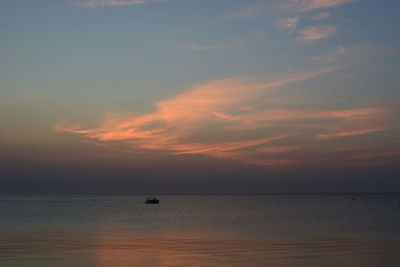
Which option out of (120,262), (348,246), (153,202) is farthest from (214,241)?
(153,202)

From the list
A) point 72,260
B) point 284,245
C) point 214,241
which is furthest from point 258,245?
point 72,260

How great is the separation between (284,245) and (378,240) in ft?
31.9

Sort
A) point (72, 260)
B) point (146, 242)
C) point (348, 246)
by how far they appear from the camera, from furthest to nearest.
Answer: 1. point (146, 242)
2. point (348, 246)
3. point (72, 260)

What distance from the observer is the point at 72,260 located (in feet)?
91.7

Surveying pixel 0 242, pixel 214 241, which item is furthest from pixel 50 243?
pixel 214 241

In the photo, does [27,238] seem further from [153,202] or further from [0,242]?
[153,202]

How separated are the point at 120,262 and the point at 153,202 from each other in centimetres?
12884

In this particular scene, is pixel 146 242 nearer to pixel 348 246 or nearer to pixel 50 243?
pixel 50 243

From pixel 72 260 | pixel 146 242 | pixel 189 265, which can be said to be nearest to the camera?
pixel 189 265

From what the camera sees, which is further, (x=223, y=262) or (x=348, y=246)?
(x=348, y=246)

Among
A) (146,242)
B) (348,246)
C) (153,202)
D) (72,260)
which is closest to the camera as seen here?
(72,260)

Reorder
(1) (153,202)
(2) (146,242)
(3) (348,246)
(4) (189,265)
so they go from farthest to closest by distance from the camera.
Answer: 1. (1) (153,202)
2. (2) (146,242)
3. (3) (348,246)
4. (4) (189,265)

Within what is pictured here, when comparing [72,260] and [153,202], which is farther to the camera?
[153,202]

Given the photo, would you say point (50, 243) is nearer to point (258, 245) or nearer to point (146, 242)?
point (146, 242)
